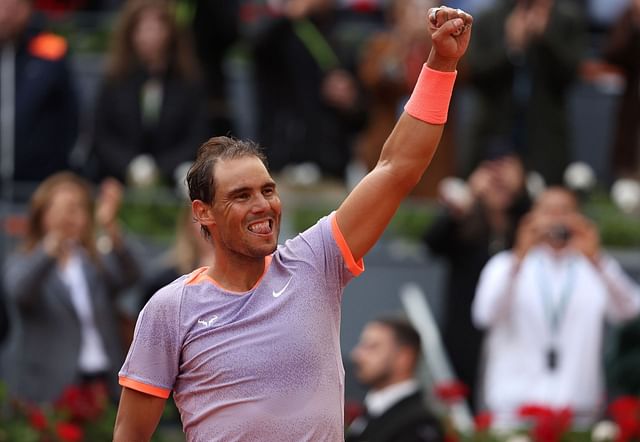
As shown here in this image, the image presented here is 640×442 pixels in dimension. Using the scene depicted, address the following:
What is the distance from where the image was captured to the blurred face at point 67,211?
8703 mm

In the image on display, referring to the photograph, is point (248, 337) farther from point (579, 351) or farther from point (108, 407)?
point (579, 351)

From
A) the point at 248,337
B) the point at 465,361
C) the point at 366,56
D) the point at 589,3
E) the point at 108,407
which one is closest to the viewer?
the point at 248,337

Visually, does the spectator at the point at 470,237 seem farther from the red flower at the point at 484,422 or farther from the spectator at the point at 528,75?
Result: the red flower at the point at 484,422

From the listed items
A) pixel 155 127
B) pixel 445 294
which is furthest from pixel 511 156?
pixel 155 127

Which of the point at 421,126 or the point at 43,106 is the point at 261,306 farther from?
the point at 43,106

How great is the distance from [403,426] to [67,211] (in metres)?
2.40

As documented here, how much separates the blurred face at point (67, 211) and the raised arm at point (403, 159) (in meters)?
4.55

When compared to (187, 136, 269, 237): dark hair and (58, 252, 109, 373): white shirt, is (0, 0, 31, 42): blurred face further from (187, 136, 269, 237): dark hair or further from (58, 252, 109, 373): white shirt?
(187, 136, 269, 237): dark hair

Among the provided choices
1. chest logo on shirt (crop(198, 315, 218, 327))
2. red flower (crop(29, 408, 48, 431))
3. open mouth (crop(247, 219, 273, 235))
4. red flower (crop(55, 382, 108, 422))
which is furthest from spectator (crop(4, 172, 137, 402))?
open mouth (crop(247, 219, 273, 235))

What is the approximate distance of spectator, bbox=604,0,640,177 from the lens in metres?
11.0

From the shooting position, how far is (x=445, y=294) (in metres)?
9.88

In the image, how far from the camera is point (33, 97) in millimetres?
10625

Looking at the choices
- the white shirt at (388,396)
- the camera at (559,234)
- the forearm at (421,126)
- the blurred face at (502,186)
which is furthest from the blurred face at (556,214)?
the forearm at (421,126)

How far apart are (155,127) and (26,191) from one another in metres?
1.09
